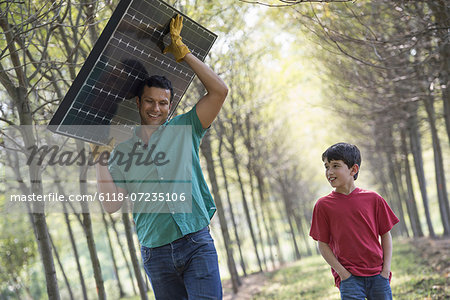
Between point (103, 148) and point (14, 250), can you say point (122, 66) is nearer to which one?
point (103, 148)

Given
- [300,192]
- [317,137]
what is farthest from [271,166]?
[317,137]

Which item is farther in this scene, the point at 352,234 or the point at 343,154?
the point at 343,154

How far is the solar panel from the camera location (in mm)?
2977

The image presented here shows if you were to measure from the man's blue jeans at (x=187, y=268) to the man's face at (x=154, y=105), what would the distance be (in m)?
0.79

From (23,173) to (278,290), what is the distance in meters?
6.04

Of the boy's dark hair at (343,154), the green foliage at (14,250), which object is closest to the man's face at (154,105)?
the boy's dark hair at (343,154)

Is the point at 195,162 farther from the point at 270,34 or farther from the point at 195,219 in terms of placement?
the point at 270,34

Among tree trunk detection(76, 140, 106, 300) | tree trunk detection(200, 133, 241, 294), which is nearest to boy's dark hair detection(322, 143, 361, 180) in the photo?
tree trunk detection(76, 140, 106, 300)

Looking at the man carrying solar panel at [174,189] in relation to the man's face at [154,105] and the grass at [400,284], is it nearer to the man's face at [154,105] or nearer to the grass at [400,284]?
the man's face at [154,105]

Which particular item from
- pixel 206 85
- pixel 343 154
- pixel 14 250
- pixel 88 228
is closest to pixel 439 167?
pixel 88 228

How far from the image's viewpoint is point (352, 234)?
342 cm

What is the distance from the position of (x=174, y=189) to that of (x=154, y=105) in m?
0.58

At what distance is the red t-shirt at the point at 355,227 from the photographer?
3406mm

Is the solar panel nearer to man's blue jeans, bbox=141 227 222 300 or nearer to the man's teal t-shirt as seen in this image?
the man's teal t-shirt
